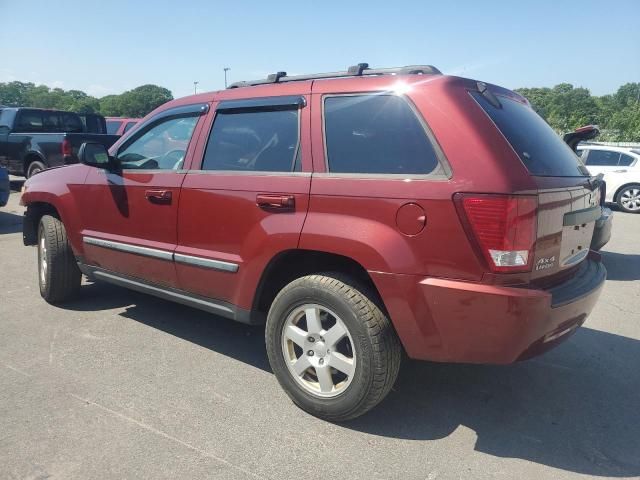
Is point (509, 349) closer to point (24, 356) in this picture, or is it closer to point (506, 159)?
point (506, 159)

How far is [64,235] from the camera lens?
14.6 feet

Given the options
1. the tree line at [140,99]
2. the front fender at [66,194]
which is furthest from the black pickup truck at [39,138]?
the tree line at [140,99]

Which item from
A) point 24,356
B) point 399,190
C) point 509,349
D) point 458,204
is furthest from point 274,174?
point 24,356

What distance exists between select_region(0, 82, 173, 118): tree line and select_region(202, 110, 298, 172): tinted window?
9654 cm

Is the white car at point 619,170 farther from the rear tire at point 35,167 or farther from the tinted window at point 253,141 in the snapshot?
the rear tire at point 35,167

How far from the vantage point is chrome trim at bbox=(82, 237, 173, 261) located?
3.55 meters

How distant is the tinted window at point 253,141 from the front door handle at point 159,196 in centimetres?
34

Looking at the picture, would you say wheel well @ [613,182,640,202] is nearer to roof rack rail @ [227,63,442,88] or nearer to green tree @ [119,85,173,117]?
roof rack rail @ [227,63,442,88]

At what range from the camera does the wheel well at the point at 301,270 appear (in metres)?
2.76

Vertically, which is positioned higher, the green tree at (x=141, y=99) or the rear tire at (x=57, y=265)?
the green tree at (x=141, y=99)

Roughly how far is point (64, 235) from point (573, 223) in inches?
161

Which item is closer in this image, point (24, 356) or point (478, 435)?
point (478, 435)

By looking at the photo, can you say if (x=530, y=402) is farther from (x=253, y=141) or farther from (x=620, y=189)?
(x=620, y=189)

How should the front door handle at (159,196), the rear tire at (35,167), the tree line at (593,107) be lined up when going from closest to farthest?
the front door handle at (159,196) → the rear tire at (35,167) → the tree line at (593,107)
